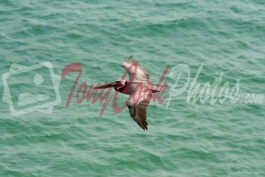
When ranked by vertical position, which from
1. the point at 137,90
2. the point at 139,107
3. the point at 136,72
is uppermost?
the point at 136,72

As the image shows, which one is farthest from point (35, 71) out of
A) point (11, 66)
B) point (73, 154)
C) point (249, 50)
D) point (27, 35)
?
point (249, 50)

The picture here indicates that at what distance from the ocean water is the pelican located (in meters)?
8.56

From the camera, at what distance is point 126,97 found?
97.5ft

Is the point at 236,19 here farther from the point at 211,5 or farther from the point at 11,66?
the point at 11,66

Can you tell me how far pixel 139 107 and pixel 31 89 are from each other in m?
16.5

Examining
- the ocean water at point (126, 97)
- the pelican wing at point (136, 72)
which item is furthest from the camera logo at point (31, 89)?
the pelican wing at point (136, 72)

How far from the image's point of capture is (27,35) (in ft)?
116

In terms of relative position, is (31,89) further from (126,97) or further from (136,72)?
(136,72)

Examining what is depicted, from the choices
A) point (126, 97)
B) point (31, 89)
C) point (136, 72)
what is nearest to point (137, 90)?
point (136, 72)

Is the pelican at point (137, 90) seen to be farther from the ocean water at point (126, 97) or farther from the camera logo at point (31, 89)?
the camera logo at point (31, 89)

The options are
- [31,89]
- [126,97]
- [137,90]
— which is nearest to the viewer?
[137,90]

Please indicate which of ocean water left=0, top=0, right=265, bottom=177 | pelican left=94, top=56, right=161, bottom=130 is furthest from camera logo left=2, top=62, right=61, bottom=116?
pelican left=94, top=56, right=161, bottom=130

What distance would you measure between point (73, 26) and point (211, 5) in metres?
10.9

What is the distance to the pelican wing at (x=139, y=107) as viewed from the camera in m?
14.8
